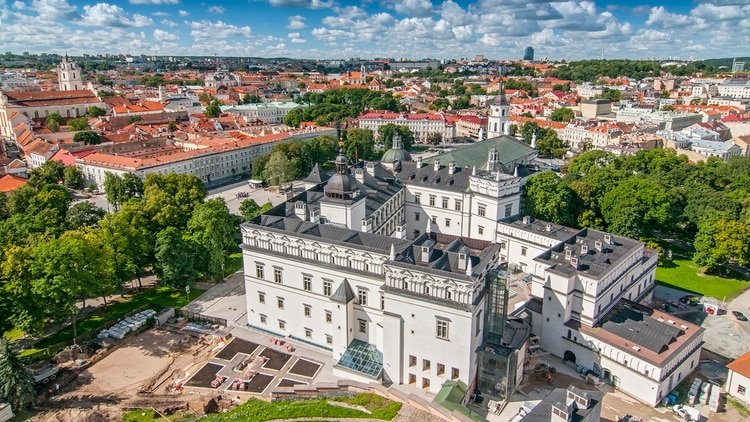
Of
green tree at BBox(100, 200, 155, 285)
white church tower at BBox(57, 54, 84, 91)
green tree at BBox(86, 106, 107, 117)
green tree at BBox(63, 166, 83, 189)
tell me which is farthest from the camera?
white church tower at BBox(57, 54, 84, 91)

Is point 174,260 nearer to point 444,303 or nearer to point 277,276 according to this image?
point 277,276

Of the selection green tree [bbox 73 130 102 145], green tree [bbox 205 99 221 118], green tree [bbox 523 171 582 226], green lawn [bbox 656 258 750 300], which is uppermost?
green tree [bbox 205 99 221 118]

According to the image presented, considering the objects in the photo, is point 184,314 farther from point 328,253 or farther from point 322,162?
point 322,162

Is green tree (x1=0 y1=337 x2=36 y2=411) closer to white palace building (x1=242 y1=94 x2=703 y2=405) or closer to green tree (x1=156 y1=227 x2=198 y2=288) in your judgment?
green tree (x1=156 y1=227 x2=198 y2=288)

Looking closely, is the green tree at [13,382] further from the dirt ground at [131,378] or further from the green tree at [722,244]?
the green tree at [722,244]

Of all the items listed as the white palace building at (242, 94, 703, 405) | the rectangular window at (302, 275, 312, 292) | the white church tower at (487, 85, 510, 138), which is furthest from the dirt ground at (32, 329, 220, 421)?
the white church tower at (487, 85, 510, 138)

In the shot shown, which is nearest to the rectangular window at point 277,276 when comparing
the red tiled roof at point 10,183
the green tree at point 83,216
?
the green tree at point 83,216
